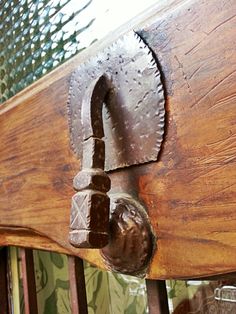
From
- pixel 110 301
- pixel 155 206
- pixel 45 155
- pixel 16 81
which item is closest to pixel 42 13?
pixel 16 81

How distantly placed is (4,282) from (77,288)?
1.27 ft

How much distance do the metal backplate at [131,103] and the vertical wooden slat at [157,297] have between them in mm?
132

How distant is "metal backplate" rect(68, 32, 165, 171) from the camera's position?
34 centimetres

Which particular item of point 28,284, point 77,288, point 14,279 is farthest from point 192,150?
point 14,279

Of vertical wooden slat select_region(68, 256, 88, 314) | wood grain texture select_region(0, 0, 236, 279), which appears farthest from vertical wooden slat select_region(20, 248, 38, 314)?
wood grain texture select_region(0, 0, 236, 279)

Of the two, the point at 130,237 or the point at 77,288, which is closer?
the point at 130,237

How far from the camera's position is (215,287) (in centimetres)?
66

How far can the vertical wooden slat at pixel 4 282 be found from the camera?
0.81 meters

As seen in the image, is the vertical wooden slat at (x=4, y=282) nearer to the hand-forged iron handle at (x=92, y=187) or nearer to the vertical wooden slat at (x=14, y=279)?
the vertical wooden slat at (x=14, y=279)

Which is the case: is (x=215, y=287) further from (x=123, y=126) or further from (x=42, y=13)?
(x=42, y=13)

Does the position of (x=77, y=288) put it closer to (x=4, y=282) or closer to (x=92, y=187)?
(x=92, y=187)

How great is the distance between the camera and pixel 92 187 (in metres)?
0.33

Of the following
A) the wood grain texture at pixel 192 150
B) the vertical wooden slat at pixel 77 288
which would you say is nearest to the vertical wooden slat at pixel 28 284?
the vertical wooden slat at pixel 77 288

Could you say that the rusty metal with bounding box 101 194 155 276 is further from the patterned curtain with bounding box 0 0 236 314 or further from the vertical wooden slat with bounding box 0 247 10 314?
the vertical wooden slat with bounding box 0 247 10 314
